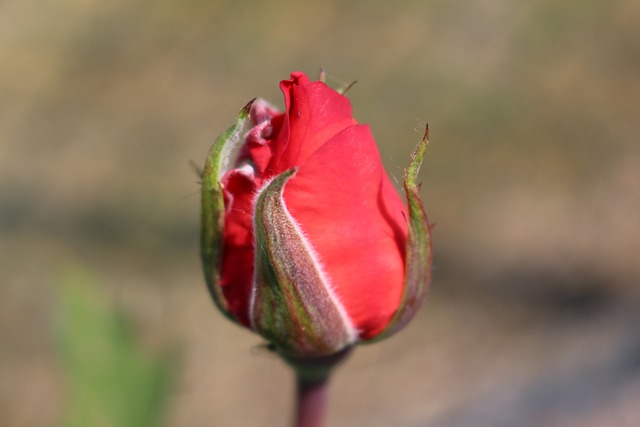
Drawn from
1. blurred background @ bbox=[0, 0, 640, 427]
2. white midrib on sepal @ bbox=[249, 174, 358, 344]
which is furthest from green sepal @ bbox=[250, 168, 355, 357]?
blurred background @ bbox=[0, 0, 640, 427]

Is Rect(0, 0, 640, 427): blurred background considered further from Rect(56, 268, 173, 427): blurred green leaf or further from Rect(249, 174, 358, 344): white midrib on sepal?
Rect(249, 174, 358, 344): white midrib on sepal

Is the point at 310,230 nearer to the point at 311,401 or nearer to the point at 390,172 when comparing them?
the point at 311,401

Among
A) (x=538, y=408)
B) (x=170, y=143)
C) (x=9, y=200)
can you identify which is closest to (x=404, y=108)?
(x=170, y=143)

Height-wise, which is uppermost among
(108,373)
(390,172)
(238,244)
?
(238,244)

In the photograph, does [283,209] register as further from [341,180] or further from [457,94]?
[457,94]

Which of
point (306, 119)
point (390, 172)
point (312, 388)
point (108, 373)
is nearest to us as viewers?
point (306, 119)

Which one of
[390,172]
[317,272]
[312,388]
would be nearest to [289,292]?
[317,272]
